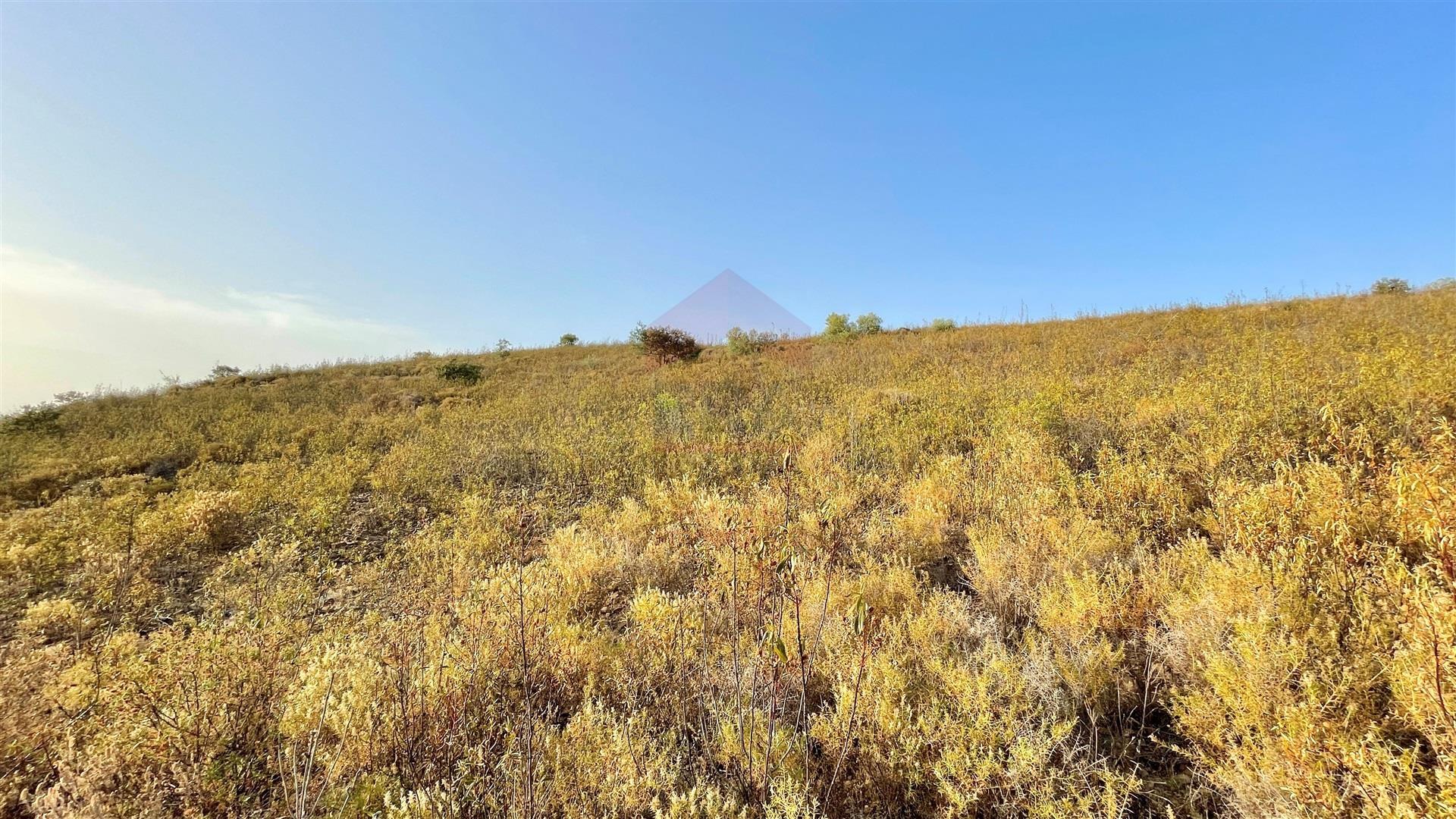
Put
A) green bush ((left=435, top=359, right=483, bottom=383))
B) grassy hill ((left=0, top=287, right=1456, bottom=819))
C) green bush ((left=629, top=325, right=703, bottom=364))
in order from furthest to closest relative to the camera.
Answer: green bush ((left=629, top=325, right=703, bottom=364)), green bush ((left=435, top=359, right=483, bottom=383)), grassy hill ((left=0, top=287, right=1456, bottom=819))

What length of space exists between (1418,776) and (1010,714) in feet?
4.02

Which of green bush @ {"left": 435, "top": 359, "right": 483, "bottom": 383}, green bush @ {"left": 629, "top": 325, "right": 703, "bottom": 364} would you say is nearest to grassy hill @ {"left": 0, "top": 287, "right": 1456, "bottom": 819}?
green bush @ {"left": 435, "top": 359, "right": 483, "bottom": 383}

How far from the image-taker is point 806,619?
3.21 meters

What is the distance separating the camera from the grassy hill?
6.41 ft

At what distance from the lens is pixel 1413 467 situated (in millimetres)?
2529

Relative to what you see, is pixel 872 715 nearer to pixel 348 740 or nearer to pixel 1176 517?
pixel 348 740

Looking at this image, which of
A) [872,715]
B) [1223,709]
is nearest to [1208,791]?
[1223,709]

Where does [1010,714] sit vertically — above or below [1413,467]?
below

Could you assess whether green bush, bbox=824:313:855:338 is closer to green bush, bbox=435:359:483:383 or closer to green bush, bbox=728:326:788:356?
green bush, bbox=728:326:788:356

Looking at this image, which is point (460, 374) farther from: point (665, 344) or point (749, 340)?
point (749, 340)

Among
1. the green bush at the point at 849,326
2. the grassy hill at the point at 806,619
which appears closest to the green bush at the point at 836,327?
the green bush at the point at 849,326

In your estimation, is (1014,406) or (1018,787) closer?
(1018,787)

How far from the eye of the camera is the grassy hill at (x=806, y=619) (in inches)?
76.9

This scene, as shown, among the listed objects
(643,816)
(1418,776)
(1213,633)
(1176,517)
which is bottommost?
(643,816)
